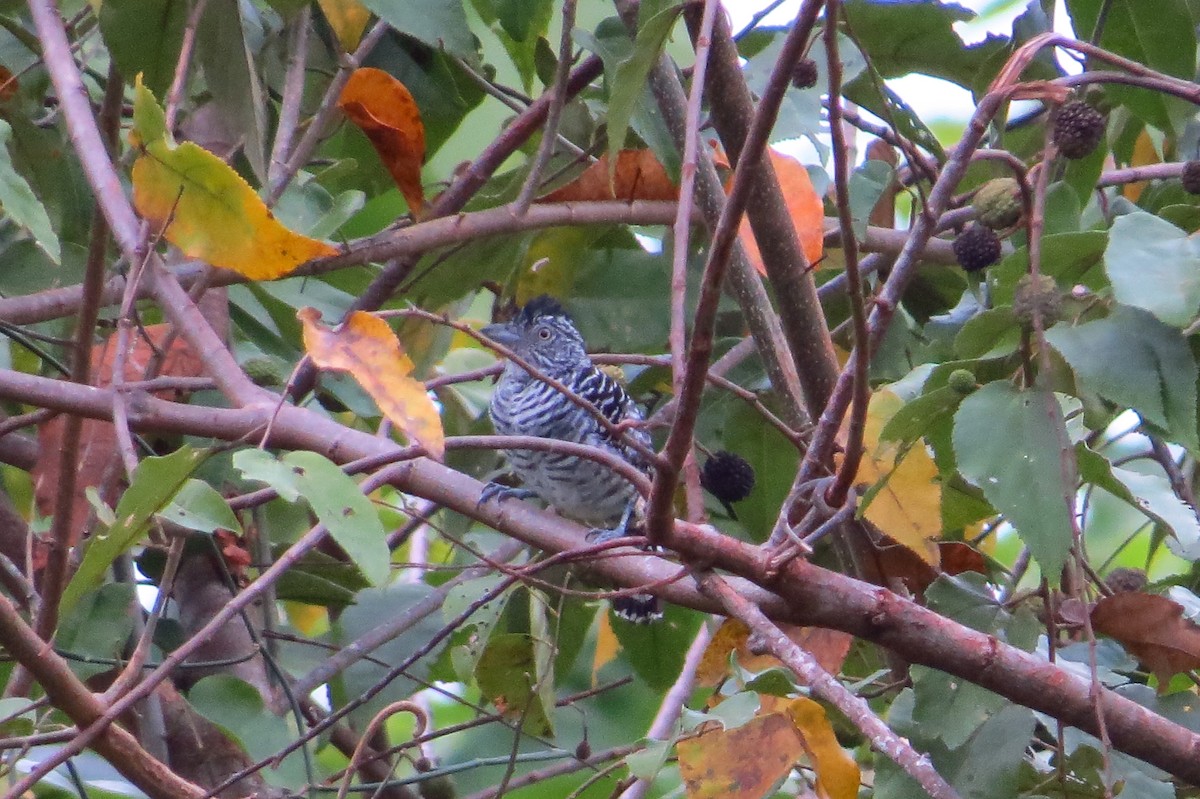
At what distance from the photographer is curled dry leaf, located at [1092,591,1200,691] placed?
1894 millimetres

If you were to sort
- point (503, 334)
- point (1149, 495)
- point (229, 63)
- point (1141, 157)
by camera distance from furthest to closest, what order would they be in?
1. point (503, 334)
2. point (1141, 157)
3. point (229, 63)
4. point (1149, 495)

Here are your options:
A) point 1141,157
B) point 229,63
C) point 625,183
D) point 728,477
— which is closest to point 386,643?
point 728,477

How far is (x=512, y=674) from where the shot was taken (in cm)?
250

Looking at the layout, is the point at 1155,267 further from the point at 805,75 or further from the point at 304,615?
the point at 304,615

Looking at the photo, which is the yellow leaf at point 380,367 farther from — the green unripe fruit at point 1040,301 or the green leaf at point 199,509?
the green unripe fruit at point 1040,301

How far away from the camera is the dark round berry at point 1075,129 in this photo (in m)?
2.02

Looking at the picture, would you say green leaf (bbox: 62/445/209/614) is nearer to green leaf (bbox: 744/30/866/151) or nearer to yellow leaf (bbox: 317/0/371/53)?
yellow leaf (bbox: 317/0/371/53)

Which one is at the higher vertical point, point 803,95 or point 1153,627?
point 803,95

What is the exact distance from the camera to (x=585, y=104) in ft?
9.23

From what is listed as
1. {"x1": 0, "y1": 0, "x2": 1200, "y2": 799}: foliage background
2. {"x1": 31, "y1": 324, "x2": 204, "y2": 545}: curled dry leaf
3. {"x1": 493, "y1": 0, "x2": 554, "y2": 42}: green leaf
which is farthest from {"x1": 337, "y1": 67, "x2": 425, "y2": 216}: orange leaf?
{"x1": 31, "y1": 324, "x2": 204, "y2": 545}: curled dry leaf

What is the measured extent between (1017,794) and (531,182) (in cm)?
119

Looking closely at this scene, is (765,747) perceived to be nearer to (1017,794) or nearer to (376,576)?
(1017,794)

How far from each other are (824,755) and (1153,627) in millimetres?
542

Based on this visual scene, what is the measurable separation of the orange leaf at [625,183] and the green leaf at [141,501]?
4.32ft
